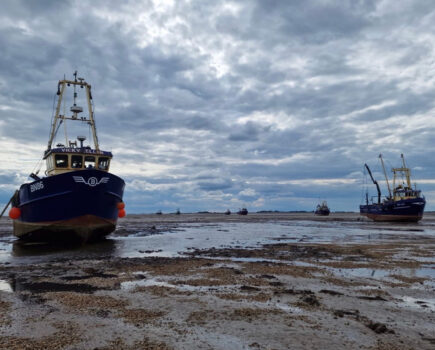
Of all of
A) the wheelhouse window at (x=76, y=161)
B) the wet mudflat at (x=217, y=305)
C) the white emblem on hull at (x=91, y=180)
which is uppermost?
the wheelhouse window at (x=76, y=161)

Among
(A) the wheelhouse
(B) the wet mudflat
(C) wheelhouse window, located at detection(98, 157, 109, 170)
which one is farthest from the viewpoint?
(C) wheelhouse window, located at detection(98, 157, 109, 170)

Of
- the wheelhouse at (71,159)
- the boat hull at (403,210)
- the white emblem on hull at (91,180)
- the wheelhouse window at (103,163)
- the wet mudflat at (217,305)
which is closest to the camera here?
the wet mudflat at (217,305)

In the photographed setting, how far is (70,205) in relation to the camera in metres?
23.2

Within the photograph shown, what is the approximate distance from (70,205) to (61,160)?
17.7ft

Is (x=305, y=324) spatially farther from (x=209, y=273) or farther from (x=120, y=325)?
(x=209, y=273)

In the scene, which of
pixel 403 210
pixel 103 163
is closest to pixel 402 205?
pixel 403 210

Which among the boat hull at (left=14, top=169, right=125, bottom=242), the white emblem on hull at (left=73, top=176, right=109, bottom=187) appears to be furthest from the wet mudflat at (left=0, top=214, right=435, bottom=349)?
the white emblem on hull at (left=73, top=176, right=109, bottom=187)

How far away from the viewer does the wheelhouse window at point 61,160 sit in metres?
26.6

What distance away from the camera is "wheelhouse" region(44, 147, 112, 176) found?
1044 inches

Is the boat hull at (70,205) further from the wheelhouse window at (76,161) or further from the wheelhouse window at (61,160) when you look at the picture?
the wheelhouse window at (76,161)

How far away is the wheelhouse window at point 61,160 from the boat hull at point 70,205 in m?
2.74

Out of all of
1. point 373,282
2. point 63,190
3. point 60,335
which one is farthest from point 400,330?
point 63,190

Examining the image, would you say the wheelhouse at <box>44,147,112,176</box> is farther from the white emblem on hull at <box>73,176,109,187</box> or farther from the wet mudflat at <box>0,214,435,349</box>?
the wet mudflat at <box>0,214,435,349</box>

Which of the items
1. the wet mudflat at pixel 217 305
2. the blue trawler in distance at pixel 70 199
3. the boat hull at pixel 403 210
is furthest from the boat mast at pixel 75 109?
the boat hull at pixel 403 210
